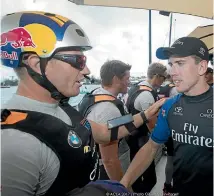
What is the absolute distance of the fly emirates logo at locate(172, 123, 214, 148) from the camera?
1.88m

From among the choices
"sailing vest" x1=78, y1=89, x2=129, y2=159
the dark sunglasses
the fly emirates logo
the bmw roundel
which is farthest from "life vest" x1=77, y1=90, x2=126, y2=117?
the bmw roundel

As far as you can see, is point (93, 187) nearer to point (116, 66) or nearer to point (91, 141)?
point (91, 141)

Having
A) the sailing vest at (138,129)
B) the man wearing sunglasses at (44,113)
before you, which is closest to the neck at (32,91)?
the man wearing sunglasses at (44,113)

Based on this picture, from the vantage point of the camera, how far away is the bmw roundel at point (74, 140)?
1331 mm

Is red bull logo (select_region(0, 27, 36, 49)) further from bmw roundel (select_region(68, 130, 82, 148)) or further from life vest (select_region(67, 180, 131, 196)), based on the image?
life vest (select_region(67, 180, 131, 196))

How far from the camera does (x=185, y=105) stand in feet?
6.84

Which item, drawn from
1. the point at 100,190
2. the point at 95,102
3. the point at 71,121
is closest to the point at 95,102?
the point at 95,102

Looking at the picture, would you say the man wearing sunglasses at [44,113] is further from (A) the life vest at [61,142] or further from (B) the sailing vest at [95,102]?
(B) the sailing vest at [95,102]

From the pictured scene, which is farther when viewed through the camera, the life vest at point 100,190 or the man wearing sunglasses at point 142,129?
the man wearing sunglasses at point 142,129

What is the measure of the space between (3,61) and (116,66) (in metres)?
1.77

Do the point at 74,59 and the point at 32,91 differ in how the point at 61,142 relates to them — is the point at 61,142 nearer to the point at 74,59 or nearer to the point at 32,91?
the point at 32,91

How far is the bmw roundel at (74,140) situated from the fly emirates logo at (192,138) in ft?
3.32

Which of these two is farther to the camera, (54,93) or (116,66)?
(116,66)

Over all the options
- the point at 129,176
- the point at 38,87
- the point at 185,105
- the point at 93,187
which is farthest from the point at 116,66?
the point at 93,187
